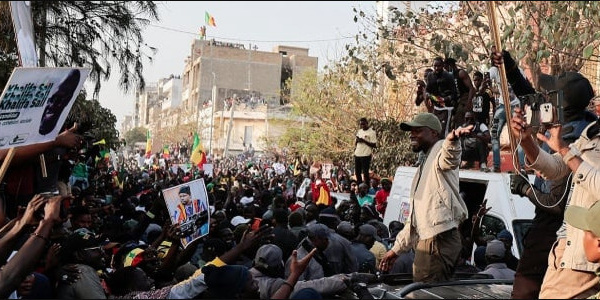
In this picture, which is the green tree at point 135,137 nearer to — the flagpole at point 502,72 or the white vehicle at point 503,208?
the white vehicle at point 503,208

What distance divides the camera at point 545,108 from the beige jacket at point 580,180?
218 mm

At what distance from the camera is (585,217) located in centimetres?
324

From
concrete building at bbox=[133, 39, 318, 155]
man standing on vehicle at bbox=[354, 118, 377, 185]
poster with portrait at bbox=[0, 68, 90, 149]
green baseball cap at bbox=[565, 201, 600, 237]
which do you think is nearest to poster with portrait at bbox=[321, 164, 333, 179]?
man standing on vehicle at bbox=[354, 118, 377, 185]

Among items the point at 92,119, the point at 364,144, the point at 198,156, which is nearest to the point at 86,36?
the point at 92,119

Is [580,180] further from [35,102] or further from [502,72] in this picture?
[35,102]

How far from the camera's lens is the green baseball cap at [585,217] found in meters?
3.20

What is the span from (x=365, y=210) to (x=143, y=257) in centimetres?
476

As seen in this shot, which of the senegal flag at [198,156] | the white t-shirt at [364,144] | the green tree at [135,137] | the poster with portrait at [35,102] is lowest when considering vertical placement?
the green tree at [135,137]

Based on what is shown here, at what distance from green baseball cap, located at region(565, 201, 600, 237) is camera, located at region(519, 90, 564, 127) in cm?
48

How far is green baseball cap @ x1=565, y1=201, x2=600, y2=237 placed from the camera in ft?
10.5

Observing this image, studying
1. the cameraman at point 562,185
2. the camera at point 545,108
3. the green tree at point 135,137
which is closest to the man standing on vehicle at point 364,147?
the cameraman at point 562,185

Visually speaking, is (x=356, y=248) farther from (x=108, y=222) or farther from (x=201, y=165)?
(x=201, y=165)

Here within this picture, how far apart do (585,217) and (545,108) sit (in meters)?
0.63

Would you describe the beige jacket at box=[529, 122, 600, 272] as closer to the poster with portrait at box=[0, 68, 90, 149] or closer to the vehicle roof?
the vehicle roof
